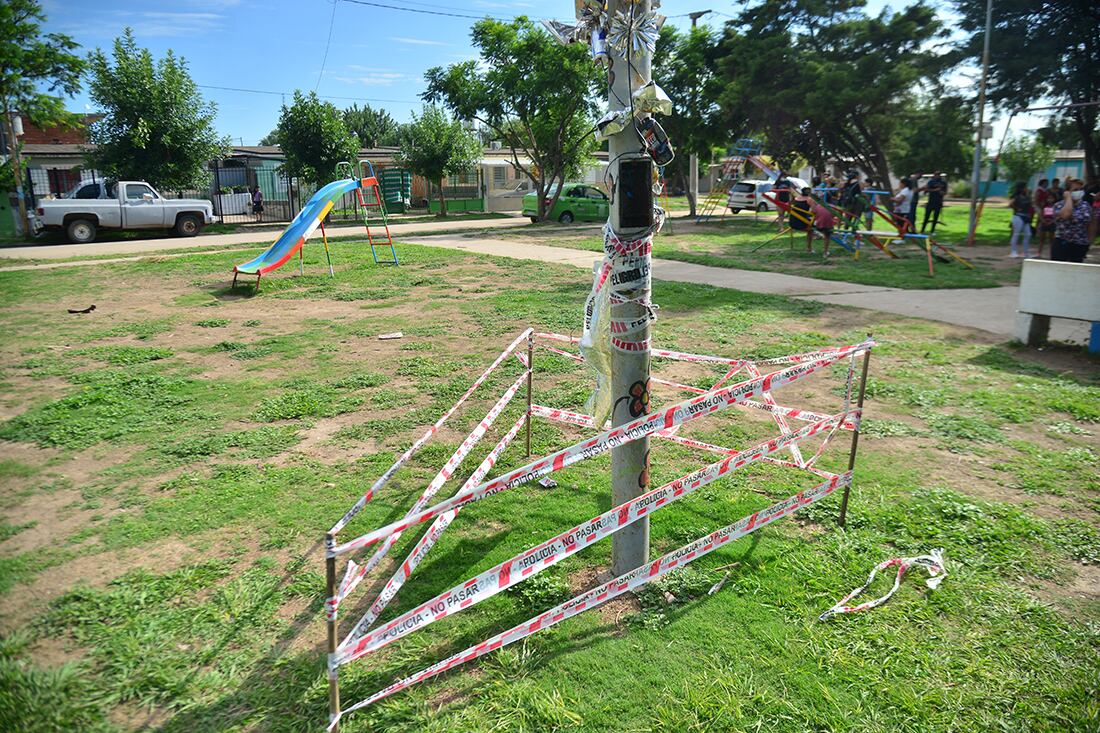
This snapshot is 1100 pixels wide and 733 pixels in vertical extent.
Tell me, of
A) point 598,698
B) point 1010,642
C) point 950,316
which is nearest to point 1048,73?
point 950,316

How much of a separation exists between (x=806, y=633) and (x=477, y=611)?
5.17ft

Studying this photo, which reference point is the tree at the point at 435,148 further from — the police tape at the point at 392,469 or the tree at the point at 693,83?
the police tape at the point at 392,469

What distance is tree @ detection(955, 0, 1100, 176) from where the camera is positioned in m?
20.5

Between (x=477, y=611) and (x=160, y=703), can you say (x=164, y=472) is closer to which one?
(x=160, y=703)

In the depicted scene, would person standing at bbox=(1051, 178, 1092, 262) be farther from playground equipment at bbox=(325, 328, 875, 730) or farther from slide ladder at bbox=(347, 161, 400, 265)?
slide ladder at bbox=(347, 161, 400, 265)

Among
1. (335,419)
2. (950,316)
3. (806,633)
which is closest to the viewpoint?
(806,633)

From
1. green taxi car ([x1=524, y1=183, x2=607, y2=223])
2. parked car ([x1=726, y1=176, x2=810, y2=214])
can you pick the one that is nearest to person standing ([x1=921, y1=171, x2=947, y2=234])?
parked car ([x1=726, y1=176, x2=810, y2=214])

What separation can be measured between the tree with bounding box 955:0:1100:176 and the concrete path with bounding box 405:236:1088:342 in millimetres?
12025

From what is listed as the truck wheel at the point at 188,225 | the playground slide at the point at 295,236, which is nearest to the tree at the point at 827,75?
the playground slide at the point at 295,236

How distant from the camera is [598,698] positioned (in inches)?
117

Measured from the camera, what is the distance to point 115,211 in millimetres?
23016

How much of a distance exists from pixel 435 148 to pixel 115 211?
1607 cm

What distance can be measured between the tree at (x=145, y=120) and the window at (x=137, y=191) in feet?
7.26

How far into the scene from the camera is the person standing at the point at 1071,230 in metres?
11.9
